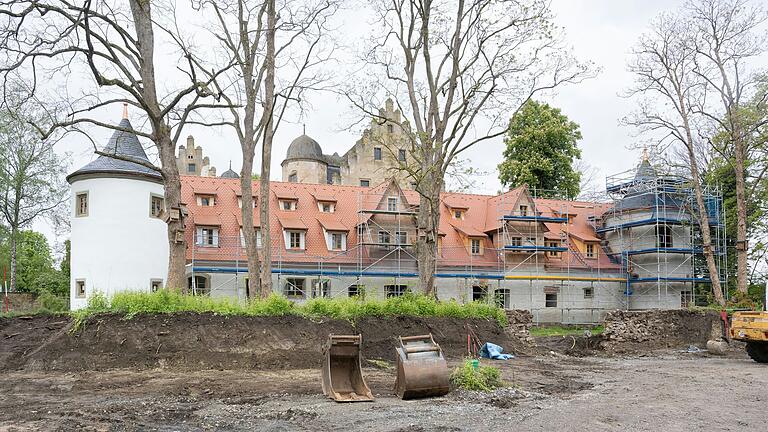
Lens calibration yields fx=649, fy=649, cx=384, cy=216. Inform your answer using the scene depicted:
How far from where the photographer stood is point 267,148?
23.3 m

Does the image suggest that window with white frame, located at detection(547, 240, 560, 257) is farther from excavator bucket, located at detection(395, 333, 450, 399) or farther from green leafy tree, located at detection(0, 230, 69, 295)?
green leafy tree, located at detection(0, 230, 69, 295)

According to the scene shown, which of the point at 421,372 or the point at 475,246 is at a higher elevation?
the point at 475,246

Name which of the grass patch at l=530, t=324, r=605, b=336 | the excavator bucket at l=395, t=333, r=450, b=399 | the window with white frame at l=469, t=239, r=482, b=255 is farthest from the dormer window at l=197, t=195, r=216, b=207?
the excavator bucket at l=395, t=333, r=450, b=399

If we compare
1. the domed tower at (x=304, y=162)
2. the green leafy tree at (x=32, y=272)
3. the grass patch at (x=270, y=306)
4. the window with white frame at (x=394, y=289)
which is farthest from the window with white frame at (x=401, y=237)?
the domed tower at (x=304, y=162)

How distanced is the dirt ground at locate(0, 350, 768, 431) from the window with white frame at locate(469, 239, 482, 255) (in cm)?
1933

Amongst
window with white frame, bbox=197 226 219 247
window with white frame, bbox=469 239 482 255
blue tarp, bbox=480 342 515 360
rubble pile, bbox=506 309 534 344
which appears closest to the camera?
blue tarp, bbox=480 342 515 360

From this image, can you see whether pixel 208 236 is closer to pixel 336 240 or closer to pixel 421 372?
pixel 336 240

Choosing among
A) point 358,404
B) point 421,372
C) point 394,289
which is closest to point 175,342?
point 358,404

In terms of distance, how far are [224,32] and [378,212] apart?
14025 millimetres

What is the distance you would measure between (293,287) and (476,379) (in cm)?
1970

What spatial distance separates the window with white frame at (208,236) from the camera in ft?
104

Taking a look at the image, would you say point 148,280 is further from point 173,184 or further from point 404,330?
point 404,330

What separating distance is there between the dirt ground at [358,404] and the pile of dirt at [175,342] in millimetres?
458

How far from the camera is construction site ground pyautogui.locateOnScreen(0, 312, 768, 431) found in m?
10.6
